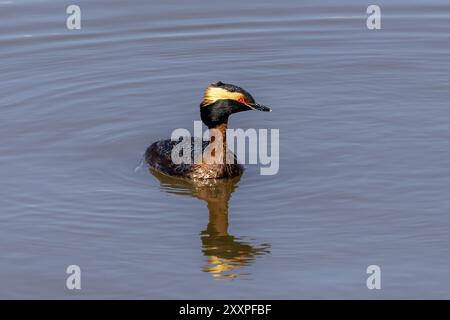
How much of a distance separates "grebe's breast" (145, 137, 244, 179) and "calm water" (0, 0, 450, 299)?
0.16 meters

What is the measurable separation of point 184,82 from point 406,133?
4223mm

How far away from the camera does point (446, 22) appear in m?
22.1

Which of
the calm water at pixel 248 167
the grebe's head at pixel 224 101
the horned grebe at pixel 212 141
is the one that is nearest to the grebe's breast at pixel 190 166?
the horned grebe at pixel 212 141

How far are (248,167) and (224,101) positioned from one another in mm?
1361

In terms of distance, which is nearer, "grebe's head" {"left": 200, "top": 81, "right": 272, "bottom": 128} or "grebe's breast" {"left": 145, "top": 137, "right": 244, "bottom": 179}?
"grebe's head" {"left": 200, "top": 81, "right": 272, "bottom": 128}

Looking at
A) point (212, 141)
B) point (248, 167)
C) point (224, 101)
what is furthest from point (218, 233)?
point (248, 167)

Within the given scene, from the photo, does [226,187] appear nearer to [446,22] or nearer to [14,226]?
[14,226]

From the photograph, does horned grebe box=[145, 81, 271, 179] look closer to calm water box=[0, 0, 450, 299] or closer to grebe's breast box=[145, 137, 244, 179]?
grebe's breast box=[145, 137, 244, 179]

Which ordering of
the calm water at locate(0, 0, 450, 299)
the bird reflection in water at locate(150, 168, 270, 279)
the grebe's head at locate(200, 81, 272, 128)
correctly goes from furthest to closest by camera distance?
1. the grebe's head at locate(200, 81, 272, 128)
2. the bird reflection in water at locate(150, 168, 270, 279)
3. the calm water at locate(0, 0, 450, 299)

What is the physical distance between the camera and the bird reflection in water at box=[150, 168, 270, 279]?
1358 cm

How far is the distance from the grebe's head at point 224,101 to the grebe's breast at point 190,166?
2.05 ft

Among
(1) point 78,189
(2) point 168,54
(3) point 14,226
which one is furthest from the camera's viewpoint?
(2) point 168,54

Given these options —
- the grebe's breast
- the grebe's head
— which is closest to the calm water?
the grebe's breast

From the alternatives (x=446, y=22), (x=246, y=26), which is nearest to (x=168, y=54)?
(x=246, y=26)
